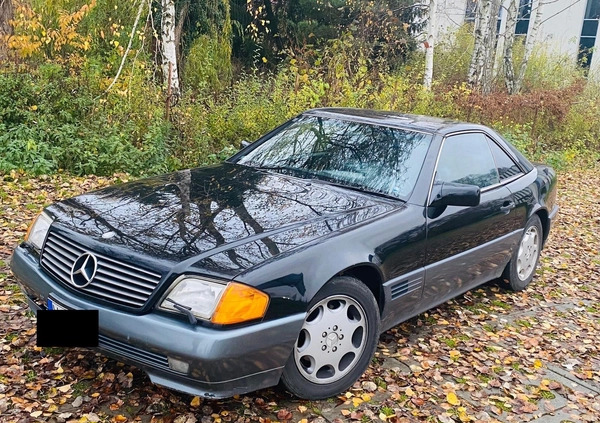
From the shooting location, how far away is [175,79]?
33.7 ft

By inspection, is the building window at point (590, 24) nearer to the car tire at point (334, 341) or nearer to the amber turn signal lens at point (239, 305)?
the car tire at point (334, 341)

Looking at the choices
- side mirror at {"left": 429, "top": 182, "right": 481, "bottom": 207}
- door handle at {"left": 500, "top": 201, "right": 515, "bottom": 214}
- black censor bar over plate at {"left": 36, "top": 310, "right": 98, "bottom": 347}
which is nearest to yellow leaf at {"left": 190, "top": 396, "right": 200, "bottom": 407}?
black censor bar over plate at {"left": 36, "top": 310, "right": 98, "bottom": 347}

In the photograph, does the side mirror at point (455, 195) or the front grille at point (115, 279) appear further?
the side mirror at point (455, 195)

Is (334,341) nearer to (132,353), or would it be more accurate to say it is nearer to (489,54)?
(132,353)

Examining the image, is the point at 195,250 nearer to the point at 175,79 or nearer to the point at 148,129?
the point at 148,129

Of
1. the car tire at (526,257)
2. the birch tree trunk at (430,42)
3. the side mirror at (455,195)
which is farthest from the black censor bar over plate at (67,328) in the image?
the birch tree trunk at (430,42)

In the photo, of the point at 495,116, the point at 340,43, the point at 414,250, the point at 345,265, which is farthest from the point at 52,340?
the point at 495,116

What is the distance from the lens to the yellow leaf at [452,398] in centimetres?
365

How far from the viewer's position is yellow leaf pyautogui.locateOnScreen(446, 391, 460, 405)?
12.0ft

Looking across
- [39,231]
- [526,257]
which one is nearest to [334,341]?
[39,231]

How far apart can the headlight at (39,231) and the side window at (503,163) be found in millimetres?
3604

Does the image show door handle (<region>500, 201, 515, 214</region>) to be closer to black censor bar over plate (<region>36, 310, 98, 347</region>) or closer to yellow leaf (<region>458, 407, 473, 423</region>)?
yellow leaf (<region>458, 407, 473, 423</region>)

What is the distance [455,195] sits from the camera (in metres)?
3.96

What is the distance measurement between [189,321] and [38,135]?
6.09m
